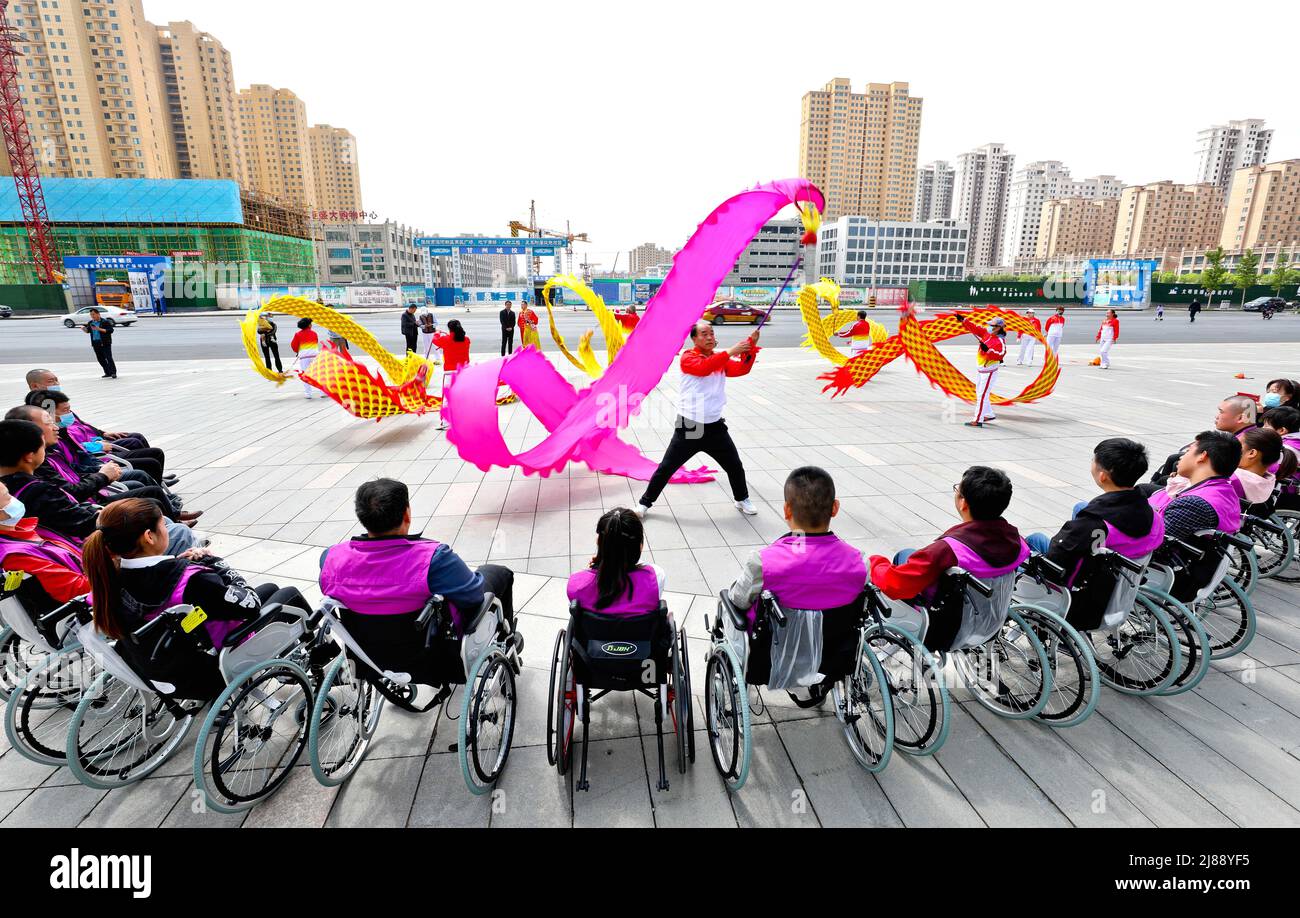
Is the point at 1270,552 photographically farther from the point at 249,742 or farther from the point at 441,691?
the point at 249,742

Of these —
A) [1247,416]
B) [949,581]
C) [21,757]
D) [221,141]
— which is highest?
[221,141]

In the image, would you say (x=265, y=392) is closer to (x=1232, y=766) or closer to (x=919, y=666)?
(x=919, y=666)

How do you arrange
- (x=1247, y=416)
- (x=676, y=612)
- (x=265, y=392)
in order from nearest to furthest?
(x=676, y=612)
(x=1247, y=416)
(x=265, y=392)

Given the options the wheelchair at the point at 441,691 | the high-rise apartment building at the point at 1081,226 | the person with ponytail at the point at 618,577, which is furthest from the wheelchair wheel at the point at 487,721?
the high-rise apartment building at the point at 1081,226

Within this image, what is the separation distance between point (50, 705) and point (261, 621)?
1536mm

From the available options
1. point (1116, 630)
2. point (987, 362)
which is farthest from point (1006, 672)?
point (987, 362)

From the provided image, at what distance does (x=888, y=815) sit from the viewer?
259 centimetres

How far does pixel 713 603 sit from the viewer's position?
4.40 metres

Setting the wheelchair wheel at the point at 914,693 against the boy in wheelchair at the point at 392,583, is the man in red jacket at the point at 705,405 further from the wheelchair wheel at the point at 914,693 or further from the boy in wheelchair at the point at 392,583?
the boy in wheelchair at the point at 392,583

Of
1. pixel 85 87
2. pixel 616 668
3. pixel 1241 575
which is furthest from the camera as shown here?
pixel 85 87

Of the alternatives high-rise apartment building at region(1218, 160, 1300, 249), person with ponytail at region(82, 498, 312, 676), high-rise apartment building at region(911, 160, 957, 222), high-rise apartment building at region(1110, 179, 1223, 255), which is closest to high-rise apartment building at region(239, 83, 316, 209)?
person with ponytail at region(82, 498, 312, 676)

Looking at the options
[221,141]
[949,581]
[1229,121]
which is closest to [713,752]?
[949,581]

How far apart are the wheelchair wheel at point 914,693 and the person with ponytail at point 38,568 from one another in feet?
12.1
